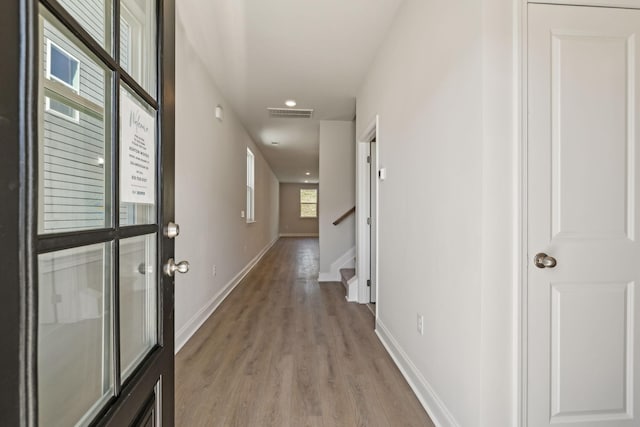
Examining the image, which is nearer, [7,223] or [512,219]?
[7,223]

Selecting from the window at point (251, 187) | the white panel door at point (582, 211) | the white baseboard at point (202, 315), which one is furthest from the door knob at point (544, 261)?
the window at point (251, 187)

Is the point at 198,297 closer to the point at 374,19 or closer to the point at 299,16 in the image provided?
the point at 299,16

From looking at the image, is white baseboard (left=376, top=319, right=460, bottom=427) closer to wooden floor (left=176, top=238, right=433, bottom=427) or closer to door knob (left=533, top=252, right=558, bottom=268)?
wooden floor (left=176, top=238, right=433, bottom=427)

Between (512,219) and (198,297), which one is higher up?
(512,219)

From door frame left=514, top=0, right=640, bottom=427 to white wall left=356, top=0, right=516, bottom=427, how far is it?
0.02m

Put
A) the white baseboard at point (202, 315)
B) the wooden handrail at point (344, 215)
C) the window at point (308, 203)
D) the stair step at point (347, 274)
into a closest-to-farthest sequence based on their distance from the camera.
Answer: the white baseboard at point (202, 315)
the stair step at point (347, 274)
the wooden handrail at point (344, 215)
the window at point (308, 203)

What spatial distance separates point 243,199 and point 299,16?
315 centimetres

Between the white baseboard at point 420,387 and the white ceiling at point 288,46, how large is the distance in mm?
2374

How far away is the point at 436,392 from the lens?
1.54m

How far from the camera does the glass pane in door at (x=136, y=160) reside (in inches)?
28.5

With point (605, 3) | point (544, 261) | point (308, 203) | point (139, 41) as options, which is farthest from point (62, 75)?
point (308, 203)

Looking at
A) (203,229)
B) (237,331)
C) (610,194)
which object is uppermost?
(610,194)

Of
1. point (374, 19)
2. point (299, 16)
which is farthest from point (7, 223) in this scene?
point (374, 19)

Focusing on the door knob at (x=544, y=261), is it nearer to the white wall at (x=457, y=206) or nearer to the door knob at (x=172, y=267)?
the white wall at (x=457, y=206)
